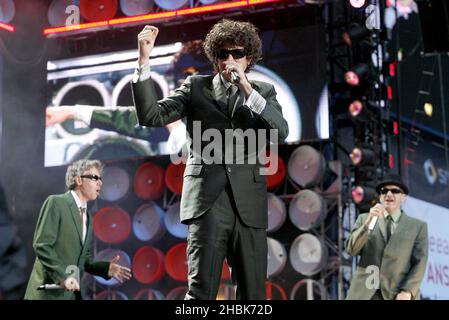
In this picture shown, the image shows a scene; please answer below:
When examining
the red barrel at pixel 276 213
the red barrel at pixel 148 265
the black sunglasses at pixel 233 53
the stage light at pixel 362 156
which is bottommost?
the red barrel at pixel 148 265

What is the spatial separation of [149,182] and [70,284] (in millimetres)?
5963

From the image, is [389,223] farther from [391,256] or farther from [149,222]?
[149,222]

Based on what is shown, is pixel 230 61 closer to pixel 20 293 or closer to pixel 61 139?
pixel 20 293

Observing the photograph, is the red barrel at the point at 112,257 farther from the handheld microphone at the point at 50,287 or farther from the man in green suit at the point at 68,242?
the handheld microphone at the point at 50,287

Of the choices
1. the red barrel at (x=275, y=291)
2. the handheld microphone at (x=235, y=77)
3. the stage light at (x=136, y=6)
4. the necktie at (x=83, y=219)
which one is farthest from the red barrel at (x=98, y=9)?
the handheld microphone at (x=235, y=77)

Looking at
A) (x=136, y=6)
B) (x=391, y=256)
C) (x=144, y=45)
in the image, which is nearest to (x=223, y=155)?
(x=144, y=45)

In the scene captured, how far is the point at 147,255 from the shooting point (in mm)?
9820

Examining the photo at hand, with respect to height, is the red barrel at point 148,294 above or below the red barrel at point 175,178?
below

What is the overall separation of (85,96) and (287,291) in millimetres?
3510

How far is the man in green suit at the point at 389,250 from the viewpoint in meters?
5.23

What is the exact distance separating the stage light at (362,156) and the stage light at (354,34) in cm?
113

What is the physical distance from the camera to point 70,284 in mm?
4027

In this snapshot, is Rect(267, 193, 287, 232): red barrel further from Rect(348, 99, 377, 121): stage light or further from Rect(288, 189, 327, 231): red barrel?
Rect(348, 99, 377, 121): stage light

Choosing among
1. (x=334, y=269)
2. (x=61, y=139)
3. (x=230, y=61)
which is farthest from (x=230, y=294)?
(x=230, y=61)
